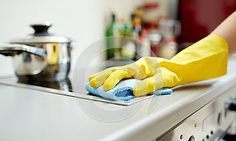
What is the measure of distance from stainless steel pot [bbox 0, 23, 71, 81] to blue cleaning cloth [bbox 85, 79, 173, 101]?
212mm

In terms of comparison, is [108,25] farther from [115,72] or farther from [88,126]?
[88,126]

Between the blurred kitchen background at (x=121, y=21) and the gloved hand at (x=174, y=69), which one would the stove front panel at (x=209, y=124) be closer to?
the gloved hand at (x=174, y=69)

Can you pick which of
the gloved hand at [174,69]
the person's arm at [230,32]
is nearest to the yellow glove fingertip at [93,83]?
the gloved hand at [174,69]

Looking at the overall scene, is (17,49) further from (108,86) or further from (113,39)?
(113,39)

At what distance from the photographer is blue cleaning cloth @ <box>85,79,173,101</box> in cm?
49

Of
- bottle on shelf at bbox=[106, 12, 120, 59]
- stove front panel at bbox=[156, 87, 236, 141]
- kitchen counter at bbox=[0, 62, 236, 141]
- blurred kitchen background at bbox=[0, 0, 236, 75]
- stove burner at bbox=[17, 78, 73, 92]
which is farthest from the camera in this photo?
bottle on shelf at bbox=[106, 12, 120, 59]

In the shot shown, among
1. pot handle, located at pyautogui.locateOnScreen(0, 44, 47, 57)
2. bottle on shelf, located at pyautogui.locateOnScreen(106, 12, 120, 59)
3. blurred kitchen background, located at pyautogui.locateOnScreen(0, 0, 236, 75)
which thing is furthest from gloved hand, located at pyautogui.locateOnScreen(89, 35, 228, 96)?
bottle on shelf, located at pyautogui.locateOnScreen(106, 12, 120, 59)

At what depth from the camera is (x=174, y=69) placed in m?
0.59

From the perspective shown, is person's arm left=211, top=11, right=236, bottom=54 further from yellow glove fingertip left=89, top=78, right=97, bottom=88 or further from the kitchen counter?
yellow glove fingertip left=89, top=78, right=97, bottom=88

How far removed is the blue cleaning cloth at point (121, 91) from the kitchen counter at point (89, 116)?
2 cm

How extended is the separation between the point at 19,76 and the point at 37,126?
1.29 feet

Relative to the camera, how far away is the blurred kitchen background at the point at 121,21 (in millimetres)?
921

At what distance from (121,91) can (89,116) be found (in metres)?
0.11

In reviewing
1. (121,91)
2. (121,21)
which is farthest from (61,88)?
Answer: (121,21)
